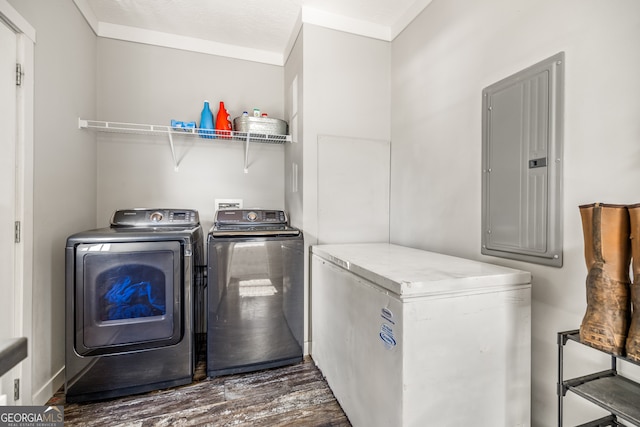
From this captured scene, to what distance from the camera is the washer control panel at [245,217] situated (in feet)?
7.81

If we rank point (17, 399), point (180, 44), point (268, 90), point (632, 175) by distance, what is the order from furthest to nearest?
point (268, 90) < point (180, 44) < point (17, 399) < point (632, 175)

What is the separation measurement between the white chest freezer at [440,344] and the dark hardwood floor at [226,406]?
1.29 feet

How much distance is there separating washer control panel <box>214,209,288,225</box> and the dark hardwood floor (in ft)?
3.79

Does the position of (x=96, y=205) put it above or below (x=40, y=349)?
above

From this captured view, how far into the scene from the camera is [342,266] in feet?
5.39

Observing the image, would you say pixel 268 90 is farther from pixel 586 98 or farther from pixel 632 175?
pixel 632 175

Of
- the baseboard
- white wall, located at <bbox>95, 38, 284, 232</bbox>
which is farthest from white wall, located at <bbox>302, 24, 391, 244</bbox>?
the baseboard

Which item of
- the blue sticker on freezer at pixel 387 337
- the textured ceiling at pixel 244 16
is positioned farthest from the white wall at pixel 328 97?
the blue sticker on freezer at pixel 387 337

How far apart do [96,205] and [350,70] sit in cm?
245

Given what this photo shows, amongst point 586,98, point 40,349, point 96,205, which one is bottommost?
point 40,349

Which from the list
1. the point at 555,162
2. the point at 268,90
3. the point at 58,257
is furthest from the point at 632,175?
the point at 58,257

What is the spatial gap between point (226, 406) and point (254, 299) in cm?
65

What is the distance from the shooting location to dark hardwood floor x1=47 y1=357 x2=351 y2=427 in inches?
63.9

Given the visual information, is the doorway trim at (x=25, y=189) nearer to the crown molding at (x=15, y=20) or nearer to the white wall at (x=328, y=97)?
the crown molding at (x=15, y=20)
